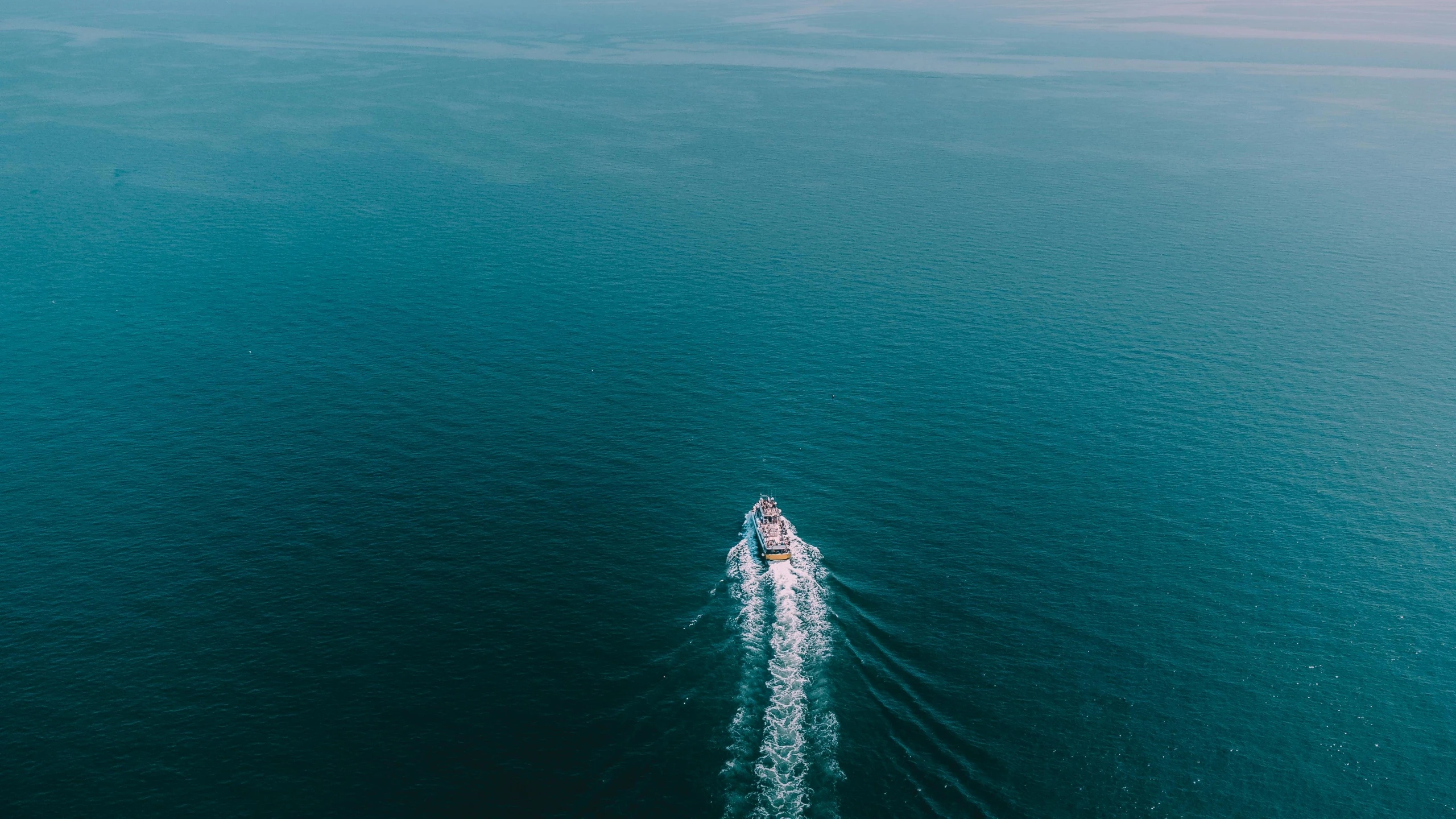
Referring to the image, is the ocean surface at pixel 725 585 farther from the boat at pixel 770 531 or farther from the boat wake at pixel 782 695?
the boat at pixel 770 531

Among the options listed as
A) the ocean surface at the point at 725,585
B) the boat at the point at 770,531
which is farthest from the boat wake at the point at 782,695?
the boat at the point at 770,531

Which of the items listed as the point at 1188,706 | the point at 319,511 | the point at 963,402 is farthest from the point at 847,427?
the point at 319,511

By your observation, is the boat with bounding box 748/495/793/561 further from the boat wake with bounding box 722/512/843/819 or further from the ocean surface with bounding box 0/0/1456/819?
the ocean surface with bounding box 0/0/1456/819

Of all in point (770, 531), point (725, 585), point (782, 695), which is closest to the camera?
point (782, 695)

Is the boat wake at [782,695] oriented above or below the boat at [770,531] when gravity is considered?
below

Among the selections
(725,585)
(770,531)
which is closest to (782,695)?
(725,585)

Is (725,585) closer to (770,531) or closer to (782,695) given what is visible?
(770,531)
